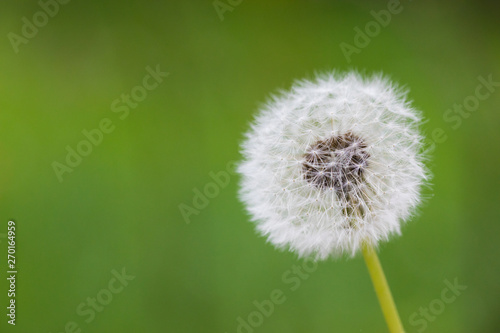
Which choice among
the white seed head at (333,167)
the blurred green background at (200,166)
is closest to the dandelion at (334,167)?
the white seed head at (333,167)

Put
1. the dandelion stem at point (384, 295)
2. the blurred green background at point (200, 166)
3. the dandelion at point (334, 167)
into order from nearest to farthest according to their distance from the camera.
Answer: the dandelion stem at point (384, 295), the dandelion at point (334, 167), the blurred green background at point (200, 166)

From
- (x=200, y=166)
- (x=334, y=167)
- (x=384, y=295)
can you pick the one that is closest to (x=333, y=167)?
(x=334, y=167)

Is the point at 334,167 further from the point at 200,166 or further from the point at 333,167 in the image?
the point at 200,166

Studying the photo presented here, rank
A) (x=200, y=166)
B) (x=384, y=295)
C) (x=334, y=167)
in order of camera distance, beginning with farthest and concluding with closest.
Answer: (x=200, y=166), (x=334, y=167), (x=384, y=295)

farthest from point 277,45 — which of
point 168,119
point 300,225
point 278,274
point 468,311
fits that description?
point 300,225

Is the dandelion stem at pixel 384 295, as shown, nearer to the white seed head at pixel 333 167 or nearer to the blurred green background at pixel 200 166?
the white seed head at pixel 333 167

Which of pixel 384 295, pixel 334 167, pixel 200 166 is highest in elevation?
pixel 200 166

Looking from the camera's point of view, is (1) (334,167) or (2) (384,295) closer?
(2) (384,295)

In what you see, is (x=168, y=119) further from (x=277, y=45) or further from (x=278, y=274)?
(x=278, y=274)
